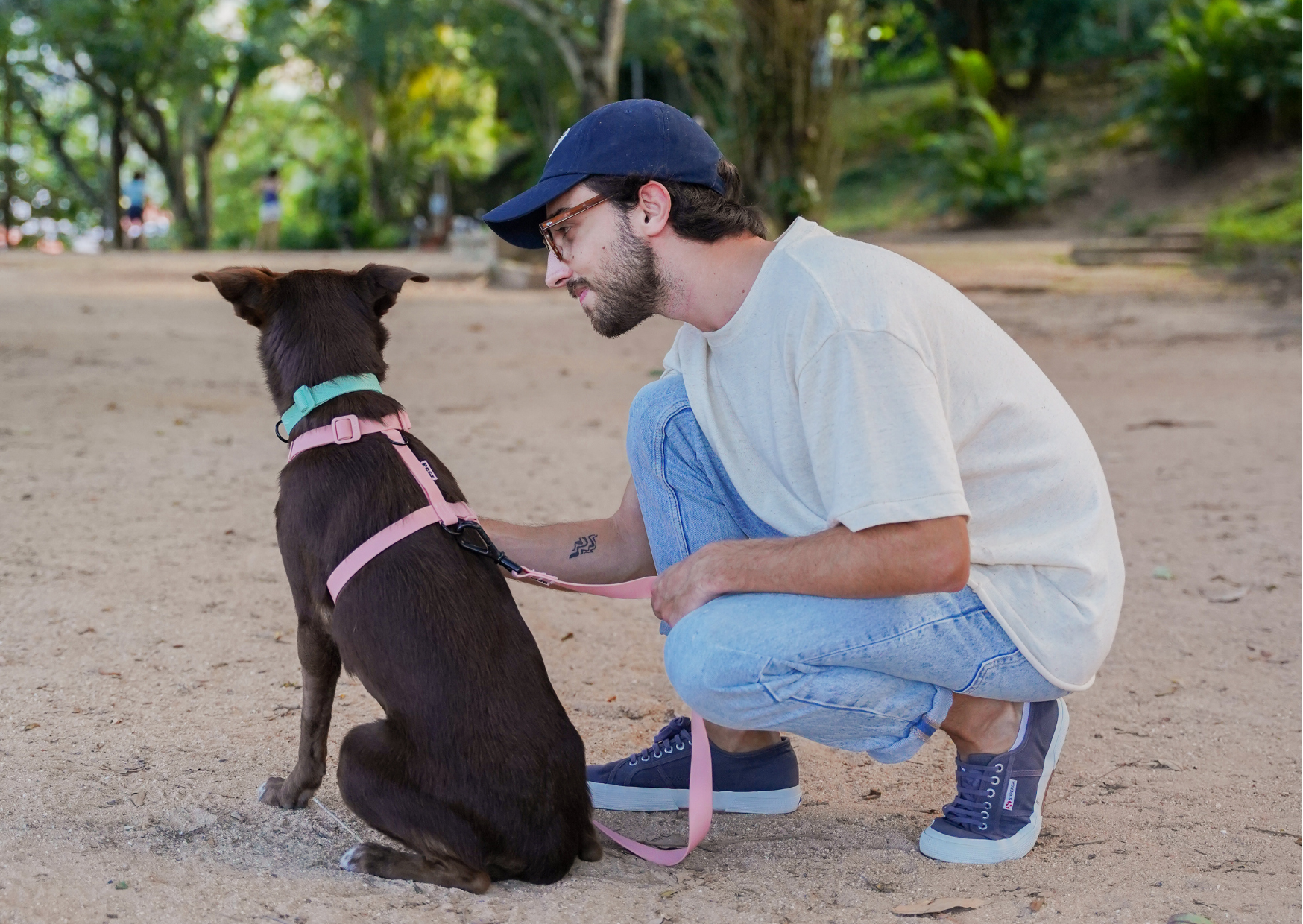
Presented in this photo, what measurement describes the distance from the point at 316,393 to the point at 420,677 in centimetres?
70

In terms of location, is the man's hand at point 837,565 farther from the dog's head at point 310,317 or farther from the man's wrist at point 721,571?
the dog's head at point 310,317

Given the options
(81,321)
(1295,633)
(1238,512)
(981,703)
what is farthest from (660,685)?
(81,321)

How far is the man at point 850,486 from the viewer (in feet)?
7.41

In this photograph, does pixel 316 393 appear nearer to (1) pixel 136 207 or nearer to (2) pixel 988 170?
(2) pixel 988 170

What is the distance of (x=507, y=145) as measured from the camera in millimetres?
36062

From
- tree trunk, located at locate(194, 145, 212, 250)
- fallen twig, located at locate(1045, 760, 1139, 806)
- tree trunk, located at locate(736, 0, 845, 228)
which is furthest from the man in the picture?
tree trunk, located at locate(194, 145, 212, 250)

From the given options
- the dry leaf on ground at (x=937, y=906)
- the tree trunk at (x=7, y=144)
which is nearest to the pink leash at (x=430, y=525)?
the dry leaf on ground at (x=937, y=906)

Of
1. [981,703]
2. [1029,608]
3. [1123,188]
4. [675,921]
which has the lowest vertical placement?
[675,921]

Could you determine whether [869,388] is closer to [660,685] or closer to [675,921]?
[675,921]

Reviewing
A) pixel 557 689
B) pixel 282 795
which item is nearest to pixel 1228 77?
pixel 557 689

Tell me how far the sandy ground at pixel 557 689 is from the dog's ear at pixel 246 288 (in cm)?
108

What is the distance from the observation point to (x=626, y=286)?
261 cm

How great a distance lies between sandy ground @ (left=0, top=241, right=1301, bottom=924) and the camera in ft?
7.93

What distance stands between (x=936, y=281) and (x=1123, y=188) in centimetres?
1905
